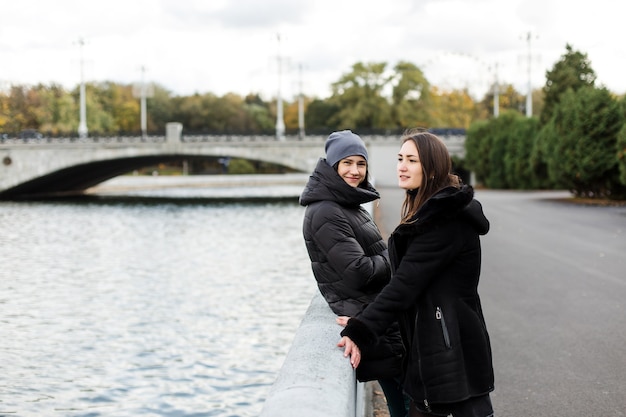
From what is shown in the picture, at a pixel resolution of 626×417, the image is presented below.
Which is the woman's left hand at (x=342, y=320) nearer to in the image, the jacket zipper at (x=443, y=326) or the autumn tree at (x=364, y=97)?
the jacket zipper at (x=443, y=326)

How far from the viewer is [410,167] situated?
3.47 metres

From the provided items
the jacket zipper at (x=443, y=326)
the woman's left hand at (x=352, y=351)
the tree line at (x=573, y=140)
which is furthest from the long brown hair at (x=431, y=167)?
the tree line at (x=573, y=140)

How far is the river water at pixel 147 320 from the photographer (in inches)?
364

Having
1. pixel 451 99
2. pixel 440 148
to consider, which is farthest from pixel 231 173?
pixel 440 148

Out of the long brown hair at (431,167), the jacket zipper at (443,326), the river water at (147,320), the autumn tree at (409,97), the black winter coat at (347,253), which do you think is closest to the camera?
the jacket zipper at (443,326)

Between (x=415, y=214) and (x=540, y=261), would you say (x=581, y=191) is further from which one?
(x=415, y=214)

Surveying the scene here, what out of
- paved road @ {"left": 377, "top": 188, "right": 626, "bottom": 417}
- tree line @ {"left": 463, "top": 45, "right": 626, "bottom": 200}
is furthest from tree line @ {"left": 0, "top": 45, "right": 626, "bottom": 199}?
paved road @ {"left": 377, "top": 188, "right": 626, "bottom": 417}

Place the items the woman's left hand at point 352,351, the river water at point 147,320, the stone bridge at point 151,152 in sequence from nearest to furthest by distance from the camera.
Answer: the woman's left hand at point 352,351 < the river water at point 147,320 < the stone bridge at point 151,152

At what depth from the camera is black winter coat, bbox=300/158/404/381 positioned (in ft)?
13.0

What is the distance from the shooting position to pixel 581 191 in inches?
1226

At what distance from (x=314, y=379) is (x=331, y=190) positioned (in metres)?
1.29

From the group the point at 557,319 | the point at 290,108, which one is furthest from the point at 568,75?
the point at 290,108

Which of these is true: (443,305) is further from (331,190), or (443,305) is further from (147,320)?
(147,320)

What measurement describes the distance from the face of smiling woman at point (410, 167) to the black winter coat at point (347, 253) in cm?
63
